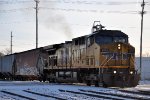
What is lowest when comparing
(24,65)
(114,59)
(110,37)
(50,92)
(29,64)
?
(50,92)

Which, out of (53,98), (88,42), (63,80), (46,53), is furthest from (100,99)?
(46,53)

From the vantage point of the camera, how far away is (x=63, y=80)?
33.9m

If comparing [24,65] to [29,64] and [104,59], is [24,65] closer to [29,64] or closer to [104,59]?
[29,64]

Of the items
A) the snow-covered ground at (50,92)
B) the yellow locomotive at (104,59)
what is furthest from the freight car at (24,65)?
the snow-covered ground at (50,92)

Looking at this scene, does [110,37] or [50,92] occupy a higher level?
[110,37]

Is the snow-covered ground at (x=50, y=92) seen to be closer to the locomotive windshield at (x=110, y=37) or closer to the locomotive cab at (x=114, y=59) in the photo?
the locomotive cab at (x=114, y=59)

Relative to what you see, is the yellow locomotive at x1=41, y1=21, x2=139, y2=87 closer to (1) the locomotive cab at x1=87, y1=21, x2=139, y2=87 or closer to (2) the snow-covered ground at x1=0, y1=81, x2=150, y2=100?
(1) the locomotive cab at x1=87, y1=21, x2=139, y2=87

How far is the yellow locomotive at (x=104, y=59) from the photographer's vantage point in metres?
26.7

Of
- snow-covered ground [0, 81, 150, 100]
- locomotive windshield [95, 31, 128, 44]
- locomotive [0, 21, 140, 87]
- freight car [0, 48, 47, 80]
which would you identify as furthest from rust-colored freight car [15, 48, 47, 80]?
snow-covered ground [0, 81, 150, 100]

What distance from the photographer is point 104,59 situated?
89.4ft

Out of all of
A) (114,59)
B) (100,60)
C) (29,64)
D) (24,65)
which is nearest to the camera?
(100,60)

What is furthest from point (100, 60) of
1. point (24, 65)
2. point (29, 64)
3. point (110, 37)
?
point (24, 65)

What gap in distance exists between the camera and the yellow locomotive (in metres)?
26.7

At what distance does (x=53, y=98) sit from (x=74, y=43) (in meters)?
13.0
